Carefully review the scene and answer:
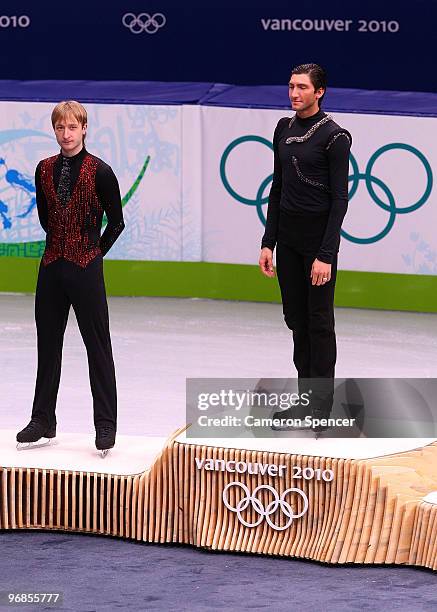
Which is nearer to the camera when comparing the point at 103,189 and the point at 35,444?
the point at 103,189

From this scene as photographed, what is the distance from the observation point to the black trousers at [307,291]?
596cm

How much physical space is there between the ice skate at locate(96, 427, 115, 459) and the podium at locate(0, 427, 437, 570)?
4cm

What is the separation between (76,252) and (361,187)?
445cm

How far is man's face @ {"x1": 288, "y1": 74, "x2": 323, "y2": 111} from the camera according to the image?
5832 mm

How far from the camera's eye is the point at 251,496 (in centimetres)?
576

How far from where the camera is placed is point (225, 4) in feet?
39.9

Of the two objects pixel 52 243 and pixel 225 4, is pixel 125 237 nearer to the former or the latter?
pixel 225 4

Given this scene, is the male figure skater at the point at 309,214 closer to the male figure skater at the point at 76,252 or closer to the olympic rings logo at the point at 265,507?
the olympic rings logo at the point at 265,507

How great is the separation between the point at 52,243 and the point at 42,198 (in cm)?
19

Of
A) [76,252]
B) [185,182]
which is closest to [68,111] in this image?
[76,252]

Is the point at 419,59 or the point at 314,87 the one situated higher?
the point at 419,59

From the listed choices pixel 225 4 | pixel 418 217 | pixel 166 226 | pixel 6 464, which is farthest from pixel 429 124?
pixel 6 464

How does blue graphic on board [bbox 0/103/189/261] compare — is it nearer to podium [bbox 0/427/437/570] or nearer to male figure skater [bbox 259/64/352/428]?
male figure skater [bbox 259/64/352/428]

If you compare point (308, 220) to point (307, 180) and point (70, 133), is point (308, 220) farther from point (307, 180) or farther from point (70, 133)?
point (70, 133)
